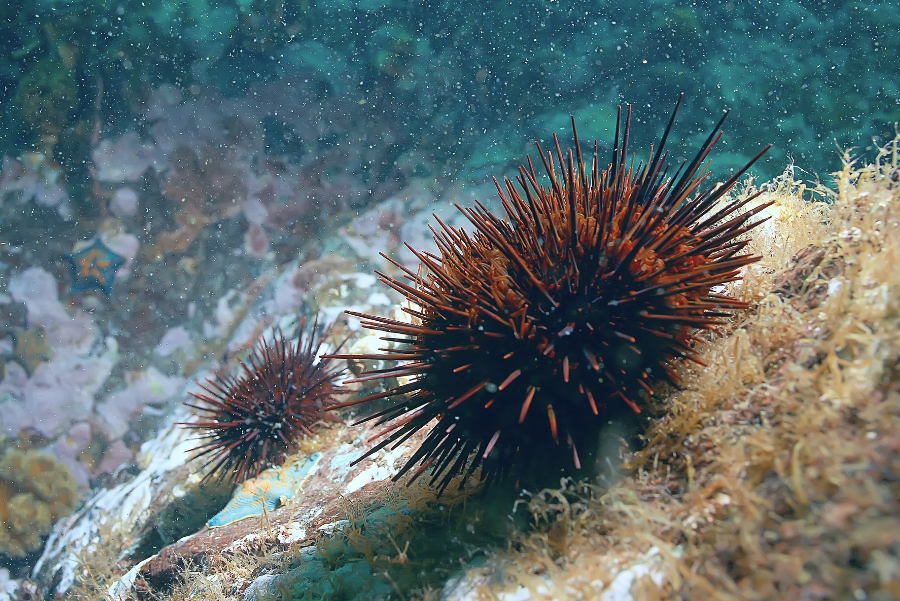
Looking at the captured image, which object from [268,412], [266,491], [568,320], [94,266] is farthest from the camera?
[94,266]

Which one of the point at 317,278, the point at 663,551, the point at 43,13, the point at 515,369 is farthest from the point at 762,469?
the point at 43,13

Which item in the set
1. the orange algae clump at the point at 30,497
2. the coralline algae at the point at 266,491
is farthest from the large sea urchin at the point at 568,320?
the orange algae clump at the point at 30,497

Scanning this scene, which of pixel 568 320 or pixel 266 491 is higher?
pixel 568 320

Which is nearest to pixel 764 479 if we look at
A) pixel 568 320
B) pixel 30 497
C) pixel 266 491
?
pixel 568 320

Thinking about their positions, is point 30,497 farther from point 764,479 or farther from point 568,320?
point 764,479

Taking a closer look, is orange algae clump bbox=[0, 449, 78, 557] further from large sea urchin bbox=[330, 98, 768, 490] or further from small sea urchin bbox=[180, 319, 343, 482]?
large sea urchin bbox=[330, 98, 768, 490]

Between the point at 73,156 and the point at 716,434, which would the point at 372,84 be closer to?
the point at 73,156
